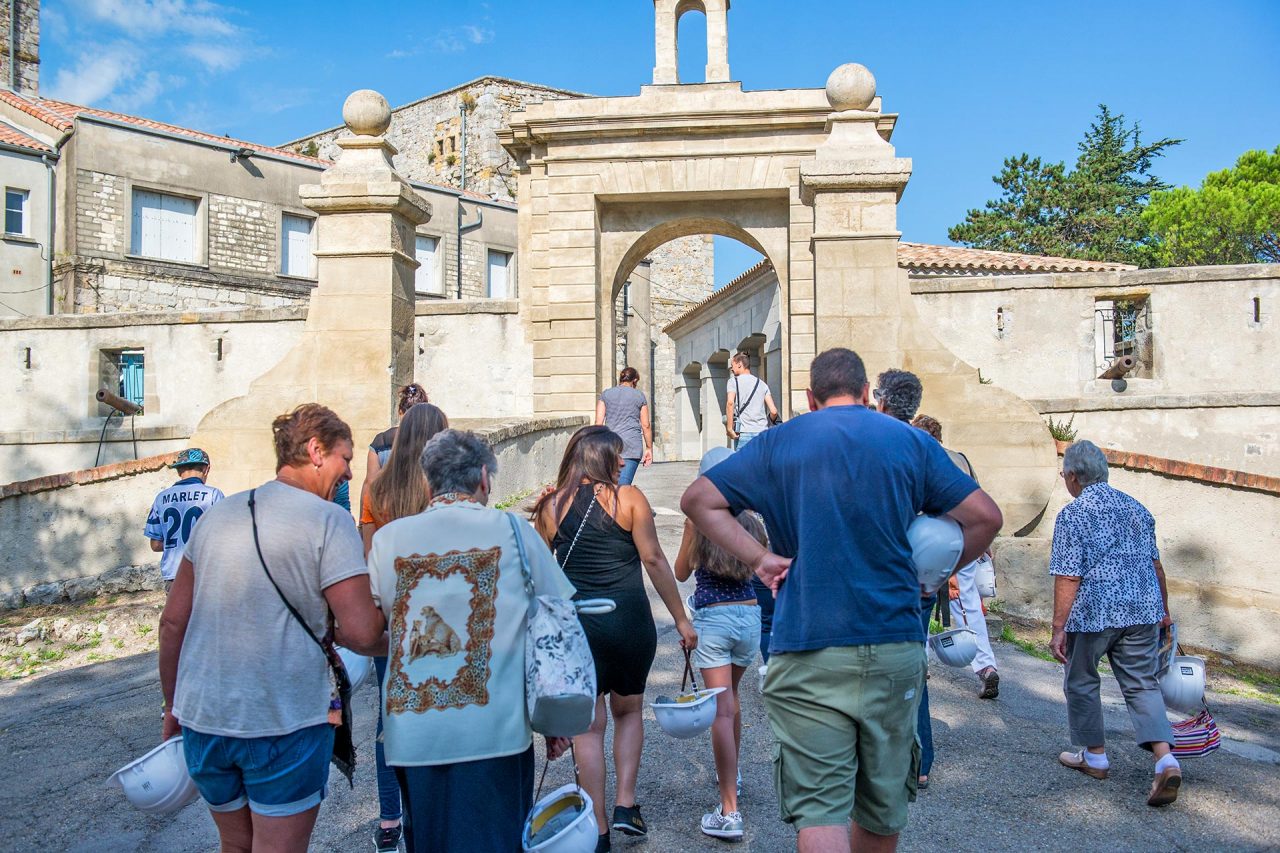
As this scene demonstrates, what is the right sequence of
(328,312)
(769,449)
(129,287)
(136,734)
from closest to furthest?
(769,449) → (136,734) → (328,312) → (129,287)

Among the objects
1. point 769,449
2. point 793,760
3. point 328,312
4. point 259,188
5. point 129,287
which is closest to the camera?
point 793,760

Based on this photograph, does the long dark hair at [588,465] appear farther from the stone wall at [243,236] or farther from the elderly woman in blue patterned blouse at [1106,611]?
the stone wall at [243,236]

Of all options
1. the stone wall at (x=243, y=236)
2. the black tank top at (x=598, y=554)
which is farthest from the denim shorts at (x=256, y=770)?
the stone wall at (x=243, y=236)

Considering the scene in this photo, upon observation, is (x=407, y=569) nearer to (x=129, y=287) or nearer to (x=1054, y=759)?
(x=1054, y=759)

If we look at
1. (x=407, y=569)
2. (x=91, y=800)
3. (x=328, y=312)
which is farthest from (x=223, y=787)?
(x=328, y=312)

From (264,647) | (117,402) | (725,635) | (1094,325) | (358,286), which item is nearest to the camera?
(264,647)

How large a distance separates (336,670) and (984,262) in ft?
59.6

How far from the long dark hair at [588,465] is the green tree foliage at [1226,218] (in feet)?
115

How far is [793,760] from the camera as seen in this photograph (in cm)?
289

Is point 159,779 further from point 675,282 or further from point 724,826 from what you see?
point 675,282

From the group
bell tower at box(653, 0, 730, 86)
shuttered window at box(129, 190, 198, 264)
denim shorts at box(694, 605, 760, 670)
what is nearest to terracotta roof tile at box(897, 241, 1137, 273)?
bell tower at box(653, 0, 730, 86)

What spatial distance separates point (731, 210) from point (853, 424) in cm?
1275

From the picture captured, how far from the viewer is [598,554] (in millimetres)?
3859

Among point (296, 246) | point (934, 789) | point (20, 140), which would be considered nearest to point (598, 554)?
point (934, 789)
